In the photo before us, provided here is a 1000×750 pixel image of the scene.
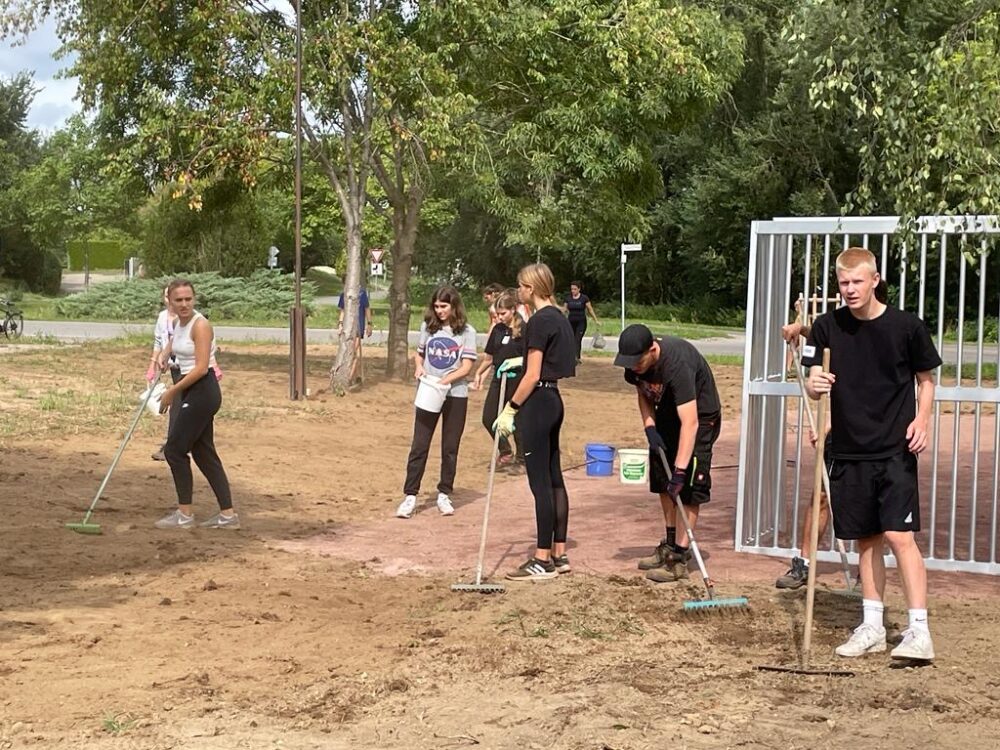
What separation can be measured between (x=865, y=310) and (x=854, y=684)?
1.63 meters

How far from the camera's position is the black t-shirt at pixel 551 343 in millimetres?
7930

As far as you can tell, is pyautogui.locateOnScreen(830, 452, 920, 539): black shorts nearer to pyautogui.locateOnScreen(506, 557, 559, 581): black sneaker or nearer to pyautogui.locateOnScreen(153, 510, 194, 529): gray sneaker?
pyautogui.locateOnScreen(506, 557, 559, 581): black sneaker

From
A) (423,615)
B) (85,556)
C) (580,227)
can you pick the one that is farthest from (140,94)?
(423,615)

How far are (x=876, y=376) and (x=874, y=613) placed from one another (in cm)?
112

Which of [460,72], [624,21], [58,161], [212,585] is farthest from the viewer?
[58,161]

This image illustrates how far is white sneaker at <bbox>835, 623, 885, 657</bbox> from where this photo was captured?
613 centimetres

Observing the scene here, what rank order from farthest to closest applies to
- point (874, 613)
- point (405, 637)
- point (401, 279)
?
1. point (401, 279)
2. point (405, 637)
3. point (874, 613)

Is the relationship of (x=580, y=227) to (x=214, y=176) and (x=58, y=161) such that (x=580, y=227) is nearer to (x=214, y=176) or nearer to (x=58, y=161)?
(x=214, y=176)

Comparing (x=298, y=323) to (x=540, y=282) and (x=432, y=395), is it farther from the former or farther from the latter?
(x=540, y=282)

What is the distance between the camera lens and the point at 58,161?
5609 centimetres

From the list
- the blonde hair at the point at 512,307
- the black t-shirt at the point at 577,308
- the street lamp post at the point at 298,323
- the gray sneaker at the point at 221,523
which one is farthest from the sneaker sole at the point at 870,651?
the black t-shirt at the point at 577,308

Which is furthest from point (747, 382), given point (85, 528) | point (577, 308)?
point (577, 308)

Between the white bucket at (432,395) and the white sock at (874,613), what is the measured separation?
4.69 metres

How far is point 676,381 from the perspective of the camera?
7.56m
